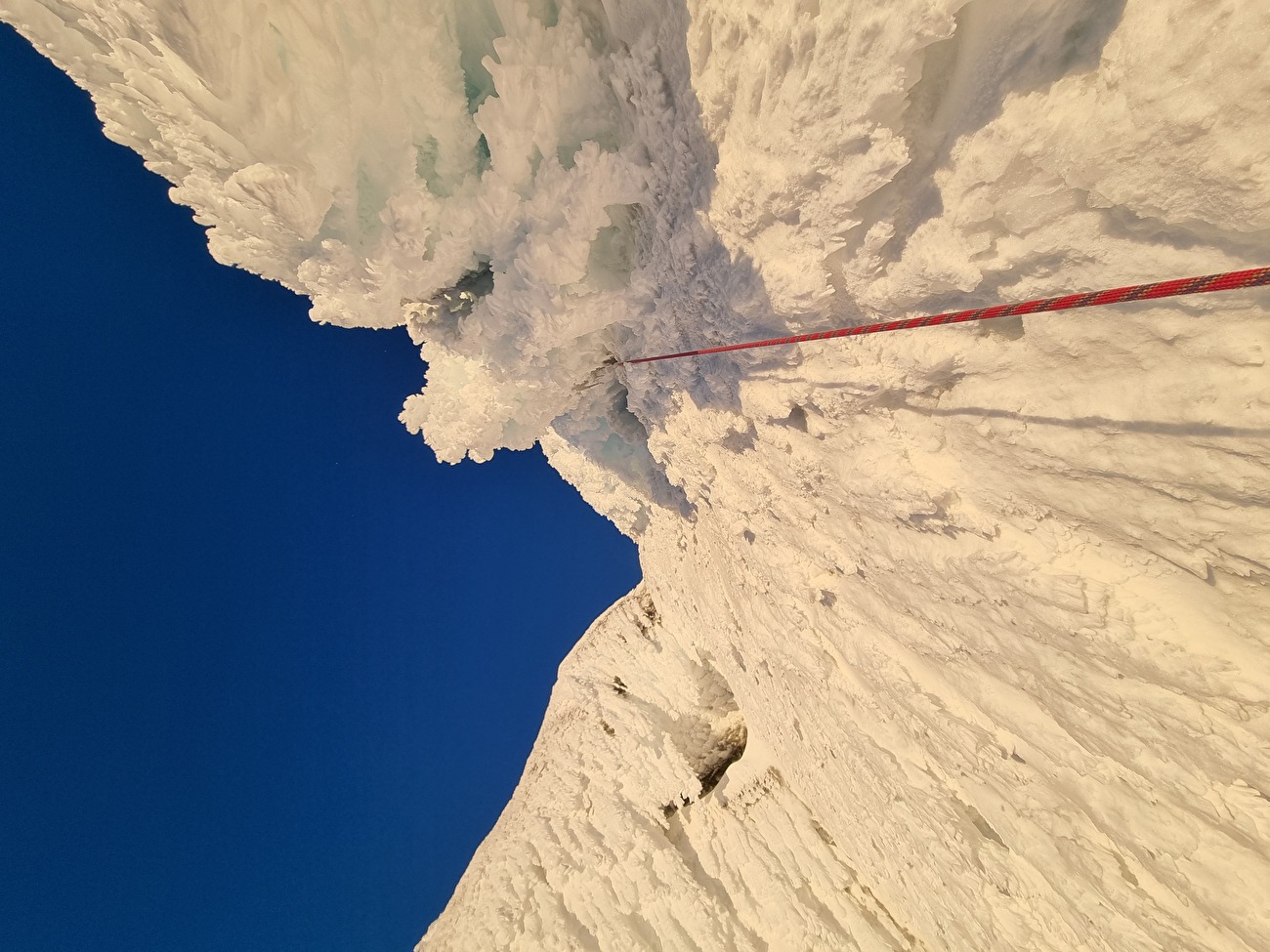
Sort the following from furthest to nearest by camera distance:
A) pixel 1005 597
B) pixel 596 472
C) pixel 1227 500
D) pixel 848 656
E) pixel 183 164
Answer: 1. pixel 596 472
2. pixel 848 656
3. pixel 183 164
4. pixel 1005 597
5. pixel 1227 500

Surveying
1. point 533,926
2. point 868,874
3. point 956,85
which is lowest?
point 868,874

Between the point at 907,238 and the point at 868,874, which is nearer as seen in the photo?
the point at 907,238

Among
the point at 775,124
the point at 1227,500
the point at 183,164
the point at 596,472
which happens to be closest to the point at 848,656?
the point at 1227,500

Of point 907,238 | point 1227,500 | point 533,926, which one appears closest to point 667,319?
point 907,238

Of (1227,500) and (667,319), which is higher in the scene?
(667,319)

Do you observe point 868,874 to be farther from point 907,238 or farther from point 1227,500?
point 907,238

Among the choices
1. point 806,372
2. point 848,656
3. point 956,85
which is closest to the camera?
point 956,85

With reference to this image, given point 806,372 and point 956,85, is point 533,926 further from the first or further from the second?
point 956,85
